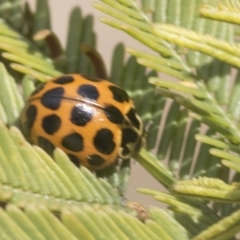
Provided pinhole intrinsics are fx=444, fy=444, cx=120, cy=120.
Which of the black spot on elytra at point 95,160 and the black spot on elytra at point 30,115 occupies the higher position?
the black spot on elytra at point 30,115

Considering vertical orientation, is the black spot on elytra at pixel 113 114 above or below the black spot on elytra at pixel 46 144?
above

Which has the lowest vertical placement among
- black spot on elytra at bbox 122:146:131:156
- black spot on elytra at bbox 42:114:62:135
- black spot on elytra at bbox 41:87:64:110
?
black spot on elytra at bbox 122:146:131:156

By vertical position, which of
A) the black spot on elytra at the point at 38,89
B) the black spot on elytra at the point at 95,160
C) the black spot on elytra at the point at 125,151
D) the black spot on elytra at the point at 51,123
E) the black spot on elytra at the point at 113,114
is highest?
the black spot on elytra at the point at 38,89

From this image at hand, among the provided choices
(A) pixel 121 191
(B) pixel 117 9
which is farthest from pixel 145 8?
(A) pixel 121 191

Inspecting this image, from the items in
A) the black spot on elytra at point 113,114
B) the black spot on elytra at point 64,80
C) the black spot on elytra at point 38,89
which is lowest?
the black spot on elytra at point 113,114

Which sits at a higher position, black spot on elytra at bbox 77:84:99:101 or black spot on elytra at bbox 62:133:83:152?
black spot on elytra at bbox 77:84:99:101
